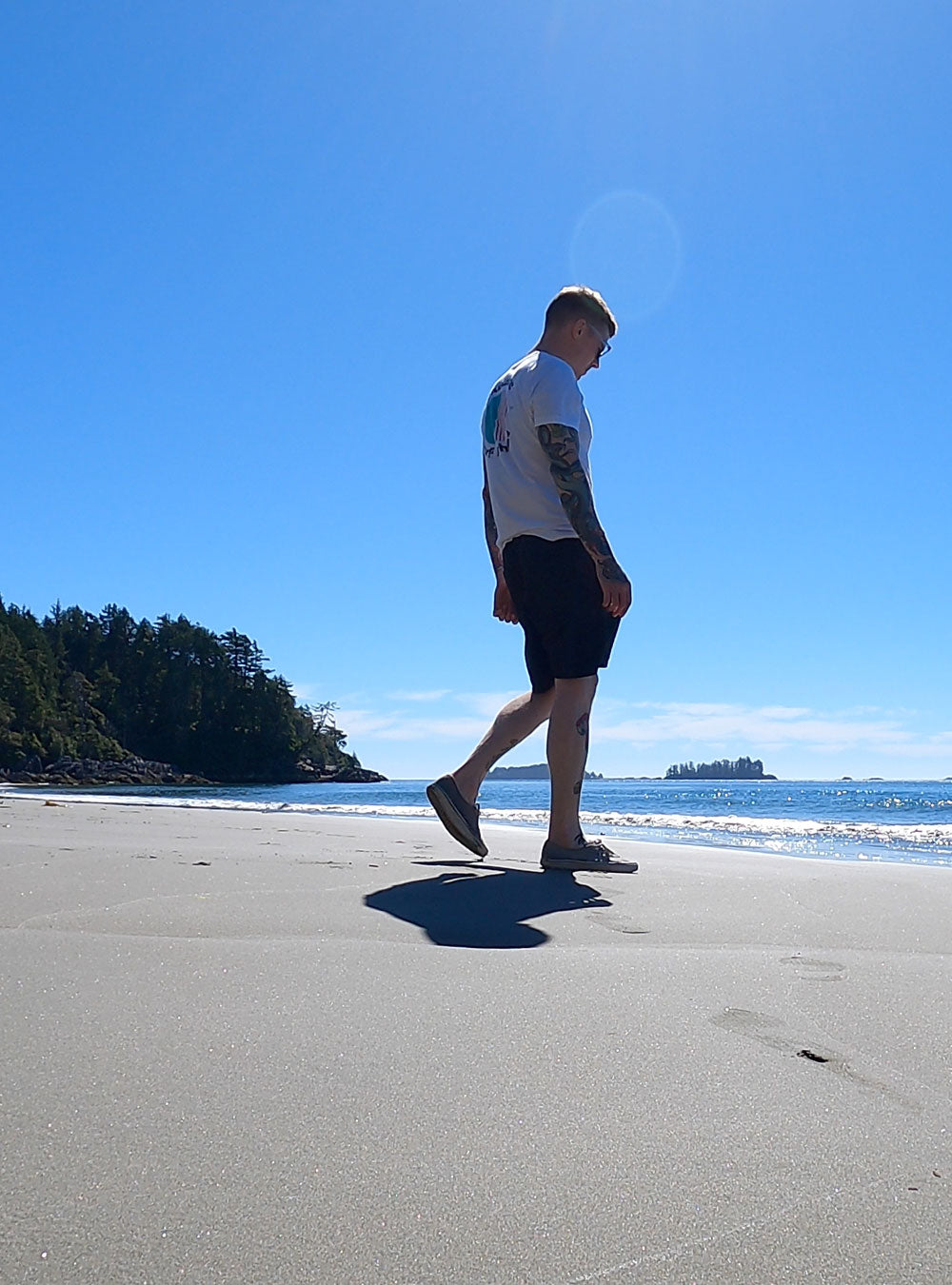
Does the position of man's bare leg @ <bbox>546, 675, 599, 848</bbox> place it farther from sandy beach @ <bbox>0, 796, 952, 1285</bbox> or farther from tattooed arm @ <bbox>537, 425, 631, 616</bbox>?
sandy beach @ <bbox>0, 796, 952, 1285</bbox>

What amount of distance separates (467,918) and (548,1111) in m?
1.10

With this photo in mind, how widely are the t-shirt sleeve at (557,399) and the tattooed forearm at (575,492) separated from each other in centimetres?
3

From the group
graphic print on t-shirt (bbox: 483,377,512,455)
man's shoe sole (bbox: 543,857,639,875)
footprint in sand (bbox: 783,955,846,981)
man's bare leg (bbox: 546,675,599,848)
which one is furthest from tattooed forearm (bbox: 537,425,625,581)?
footprint in sand (bbox: 783,955,846,981)

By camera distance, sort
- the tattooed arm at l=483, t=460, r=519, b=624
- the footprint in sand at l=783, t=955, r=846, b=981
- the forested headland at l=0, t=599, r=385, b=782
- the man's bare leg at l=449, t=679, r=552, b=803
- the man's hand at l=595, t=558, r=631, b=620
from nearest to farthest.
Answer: the footprint in sand at l=783, t=955, r=846, b=981, the man's hand at l=595, t=558, r=631, b=620, the man's bare leg at l=449, t=679, r=552, b=803, the tattooed arm at l=483, t=460, r=519, b=624, the forested headland at l=0, t=599, r=385, b=782

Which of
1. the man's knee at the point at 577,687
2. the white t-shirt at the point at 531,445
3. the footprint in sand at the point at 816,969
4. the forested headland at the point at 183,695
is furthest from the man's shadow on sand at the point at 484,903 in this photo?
the forested headland at the point at 183,695

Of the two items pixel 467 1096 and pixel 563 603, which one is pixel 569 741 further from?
pixel 467 1096

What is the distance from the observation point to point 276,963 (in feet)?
5.19

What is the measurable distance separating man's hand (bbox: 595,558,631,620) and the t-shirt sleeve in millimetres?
491

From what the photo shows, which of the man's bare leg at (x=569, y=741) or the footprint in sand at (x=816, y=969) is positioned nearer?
the footprint in sand at (x=816, y=969)

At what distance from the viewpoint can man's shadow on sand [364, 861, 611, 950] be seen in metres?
1.88

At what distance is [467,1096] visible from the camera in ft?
3.38

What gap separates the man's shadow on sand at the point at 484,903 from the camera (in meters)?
1.88

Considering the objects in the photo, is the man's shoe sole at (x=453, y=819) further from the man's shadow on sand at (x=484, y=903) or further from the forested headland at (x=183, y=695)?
the forested headland at (x=183, y=695)

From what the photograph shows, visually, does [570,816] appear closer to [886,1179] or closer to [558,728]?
[558,728]
